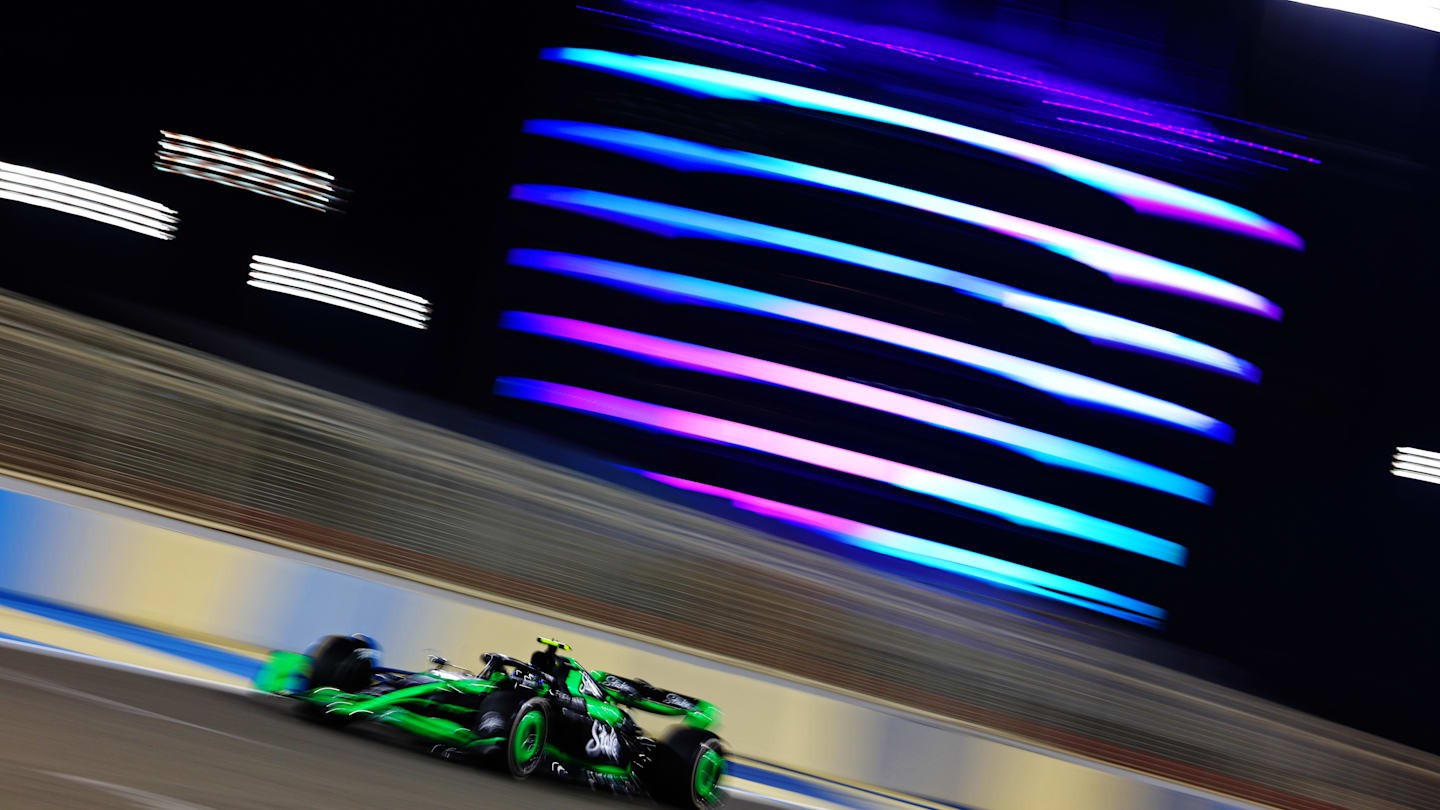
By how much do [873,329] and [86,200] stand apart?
31.1m

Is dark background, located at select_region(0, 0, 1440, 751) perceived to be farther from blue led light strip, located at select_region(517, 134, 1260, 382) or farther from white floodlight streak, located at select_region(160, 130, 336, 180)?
white floodlight streak, located at select_region(160, 130, 336, 180)

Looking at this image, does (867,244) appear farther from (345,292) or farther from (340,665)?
(345,292)

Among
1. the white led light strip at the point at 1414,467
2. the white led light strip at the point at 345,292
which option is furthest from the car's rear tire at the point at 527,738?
the white led light strip at the point at 345,292

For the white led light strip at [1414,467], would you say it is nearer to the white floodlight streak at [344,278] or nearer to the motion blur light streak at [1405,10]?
the motion blur light streak at [1405,10]

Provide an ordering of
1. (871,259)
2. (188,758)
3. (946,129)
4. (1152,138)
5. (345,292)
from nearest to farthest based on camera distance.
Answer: (188,758)
(871,259)
(946,129)
(1152,138)
(345,292)

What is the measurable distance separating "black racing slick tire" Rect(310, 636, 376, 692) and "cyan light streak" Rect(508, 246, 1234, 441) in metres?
17.1

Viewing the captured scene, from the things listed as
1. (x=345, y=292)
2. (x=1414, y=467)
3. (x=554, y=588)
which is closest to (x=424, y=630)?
(x=554, y=588)

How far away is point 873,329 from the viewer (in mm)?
22469

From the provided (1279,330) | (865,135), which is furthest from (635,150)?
(1279,330)

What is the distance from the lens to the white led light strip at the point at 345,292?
41.8 m

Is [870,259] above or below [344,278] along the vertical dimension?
below

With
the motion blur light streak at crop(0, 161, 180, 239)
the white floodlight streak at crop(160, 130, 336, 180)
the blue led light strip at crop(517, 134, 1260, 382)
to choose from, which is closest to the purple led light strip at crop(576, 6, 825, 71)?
the blue led light strip at crop(517, 134, 1260, 382)

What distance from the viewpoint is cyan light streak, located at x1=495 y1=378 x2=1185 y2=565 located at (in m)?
22.1

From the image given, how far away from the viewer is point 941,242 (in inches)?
917
